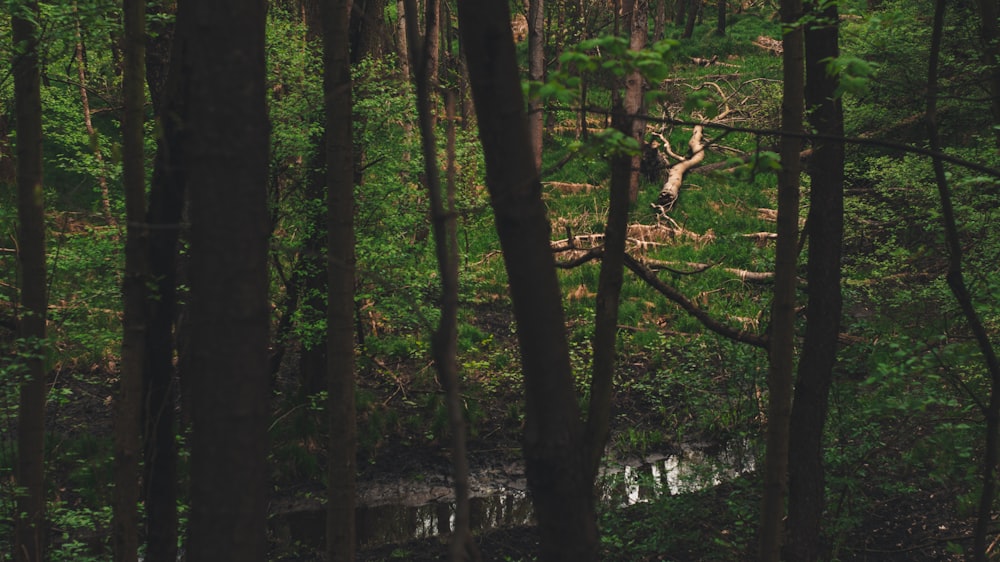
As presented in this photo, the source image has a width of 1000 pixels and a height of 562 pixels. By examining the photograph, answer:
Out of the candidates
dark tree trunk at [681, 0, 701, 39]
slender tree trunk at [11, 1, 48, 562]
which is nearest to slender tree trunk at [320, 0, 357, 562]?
slender tree trunk at [11, 1, 48, 562]

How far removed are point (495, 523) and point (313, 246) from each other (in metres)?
4.13

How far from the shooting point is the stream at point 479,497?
9062 mm

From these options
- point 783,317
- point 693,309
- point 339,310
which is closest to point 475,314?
point 693,309

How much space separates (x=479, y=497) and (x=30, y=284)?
593 cm

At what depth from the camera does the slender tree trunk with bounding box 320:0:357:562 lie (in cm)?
441

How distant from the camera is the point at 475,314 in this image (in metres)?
14.6

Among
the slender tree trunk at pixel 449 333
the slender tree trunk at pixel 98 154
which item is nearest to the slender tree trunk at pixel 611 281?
the slender tree trunk at pixel 449 333

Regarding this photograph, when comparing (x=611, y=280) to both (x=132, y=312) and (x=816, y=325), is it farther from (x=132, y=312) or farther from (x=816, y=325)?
(x=816, y=325)

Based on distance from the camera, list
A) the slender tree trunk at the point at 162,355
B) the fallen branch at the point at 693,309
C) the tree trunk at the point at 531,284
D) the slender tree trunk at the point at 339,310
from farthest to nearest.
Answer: the fallen branch at the point at 693,309 < the slender tree trunk at the point at 162,355 < the slender tree trunk at the point at 339,310 < the tree trunk at the point at 531,284

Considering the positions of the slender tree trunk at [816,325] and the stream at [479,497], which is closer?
the slender tree trunk at [816,325]

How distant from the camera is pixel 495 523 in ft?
30.5

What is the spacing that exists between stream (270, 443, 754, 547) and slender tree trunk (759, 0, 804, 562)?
381cm

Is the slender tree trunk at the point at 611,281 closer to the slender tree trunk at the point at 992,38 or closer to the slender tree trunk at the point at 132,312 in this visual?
the slender tree trunk at the point at 132,312

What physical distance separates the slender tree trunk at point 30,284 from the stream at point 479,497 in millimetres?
3368
